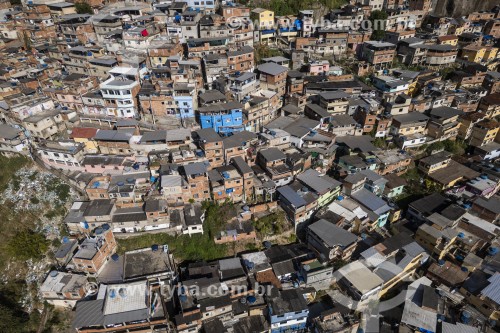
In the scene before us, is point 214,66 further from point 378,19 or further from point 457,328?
point 457,328

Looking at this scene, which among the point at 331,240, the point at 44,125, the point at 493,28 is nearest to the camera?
the point at 331,240

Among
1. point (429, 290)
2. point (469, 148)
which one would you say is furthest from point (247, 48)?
point (429, 290)

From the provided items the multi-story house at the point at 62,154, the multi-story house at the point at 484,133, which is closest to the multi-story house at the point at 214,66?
the multi-story house at the point at 62,154

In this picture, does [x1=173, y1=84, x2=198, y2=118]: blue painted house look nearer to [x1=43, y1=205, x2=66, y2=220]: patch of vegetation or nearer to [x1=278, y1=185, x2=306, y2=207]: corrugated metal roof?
[x1=278, y1=185, x2=306, y2=207]: corrugated metal roof

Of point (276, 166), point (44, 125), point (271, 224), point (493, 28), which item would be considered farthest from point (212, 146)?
point (493, 28)

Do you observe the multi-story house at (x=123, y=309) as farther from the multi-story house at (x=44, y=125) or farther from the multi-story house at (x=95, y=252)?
the multi-story house at (x=44, y=125)

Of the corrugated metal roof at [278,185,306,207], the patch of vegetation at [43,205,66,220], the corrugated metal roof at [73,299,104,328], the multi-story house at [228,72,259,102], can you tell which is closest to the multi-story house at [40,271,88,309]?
the corrugated metal roof at [73,299,104,328]
